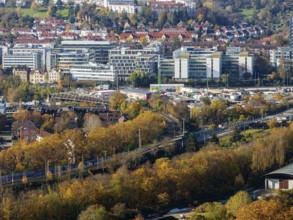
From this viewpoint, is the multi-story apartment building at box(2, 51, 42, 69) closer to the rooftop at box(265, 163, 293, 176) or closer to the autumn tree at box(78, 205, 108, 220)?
the rooftop at box(265, 163, 293, 176)

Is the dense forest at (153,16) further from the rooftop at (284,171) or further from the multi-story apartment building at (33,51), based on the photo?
the rooftop at (284,171)

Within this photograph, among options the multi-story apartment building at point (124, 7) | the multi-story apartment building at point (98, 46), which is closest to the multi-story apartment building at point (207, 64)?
the multi-story apartment building at point (98, 46)

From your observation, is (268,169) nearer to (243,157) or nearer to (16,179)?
(243,157)

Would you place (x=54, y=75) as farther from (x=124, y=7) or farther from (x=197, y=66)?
(x=124, y=7)

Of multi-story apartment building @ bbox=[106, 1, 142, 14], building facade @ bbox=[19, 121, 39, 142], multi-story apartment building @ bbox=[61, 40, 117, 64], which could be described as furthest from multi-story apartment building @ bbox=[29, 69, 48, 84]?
multi-story apartment building @ bbox=[106, 1, 142, 14]

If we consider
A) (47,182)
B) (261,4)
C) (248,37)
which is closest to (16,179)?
(47,182)

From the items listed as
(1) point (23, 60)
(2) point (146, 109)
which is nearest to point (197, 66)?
(1) point (23, 60)
